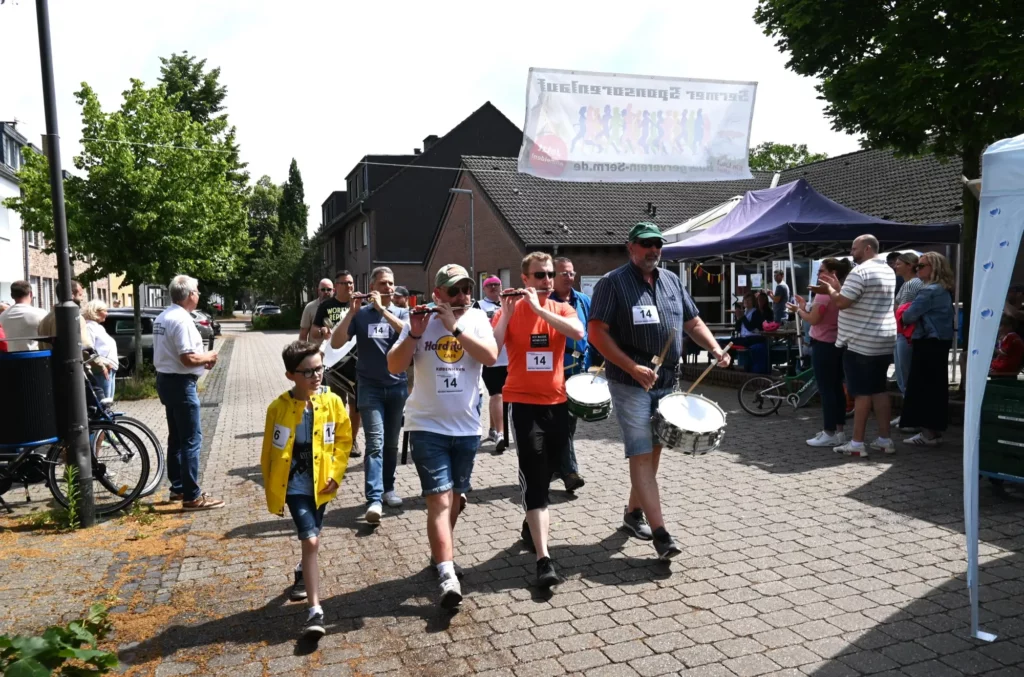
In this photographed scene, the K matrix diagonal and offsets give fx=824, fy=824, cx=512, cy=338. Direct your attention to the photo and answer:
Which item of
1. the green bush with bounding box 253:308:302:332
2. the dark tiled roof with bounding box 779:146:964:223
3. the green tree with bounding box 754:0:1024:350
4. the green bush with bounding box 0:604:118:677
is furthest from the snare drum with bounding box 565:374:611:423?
the green bush with bounding box 253:308:302:332

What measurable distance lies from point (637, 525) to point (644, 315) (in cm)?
151

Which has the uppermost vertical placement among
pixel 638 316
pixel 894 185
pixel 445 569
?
pixel 894 185

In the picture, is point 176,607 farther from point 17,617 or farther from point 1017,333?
point 1017,333

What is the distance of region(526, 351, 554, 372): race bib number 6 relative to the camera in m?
4.98

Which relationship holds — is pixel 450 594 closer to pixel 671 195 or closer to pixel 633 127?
pixel 633 127

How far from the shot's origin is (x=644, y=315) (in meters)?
4.88

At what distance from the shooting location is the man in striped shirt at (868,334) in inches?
297

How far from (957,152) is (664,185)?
22847 millimetres

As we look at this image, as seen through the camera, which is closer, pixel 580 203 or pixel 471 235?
pixel 580 203

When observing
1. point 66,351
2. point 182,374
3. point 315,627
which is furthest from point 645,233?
point 66,351

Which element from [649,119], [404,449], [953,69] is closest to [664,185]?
[649,119]

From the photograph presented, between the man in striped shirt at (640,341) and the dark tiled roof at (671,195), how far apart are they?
1878cm

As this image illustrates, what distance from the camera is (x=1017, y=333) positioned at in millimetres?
8195

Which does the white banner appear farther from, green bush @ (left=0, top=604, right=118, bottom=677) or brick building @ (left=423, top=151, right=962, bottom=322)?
brick building @ (left=423, top=151, right=962, bottom=322)
